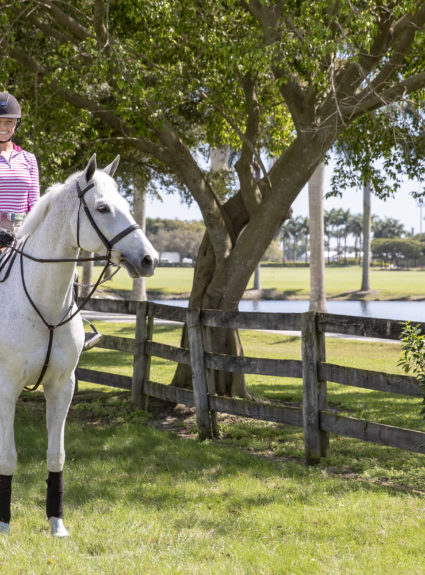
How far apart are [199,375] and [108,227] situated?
4.21 m

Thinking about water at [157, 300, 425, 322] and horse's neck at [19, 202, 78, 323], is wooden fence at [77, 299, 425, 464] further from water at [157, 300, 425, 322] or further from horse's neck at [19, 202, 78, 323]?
water at [157, 300, 425, 322]

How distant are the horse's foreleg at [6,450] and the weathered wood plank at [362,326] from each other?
3.44 m


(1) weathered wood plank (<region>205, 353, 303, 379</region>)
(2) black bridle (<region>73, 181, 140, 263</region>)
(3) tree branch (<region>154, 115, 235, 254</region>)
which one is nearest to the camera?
(2) black bridle (<region>73, 181, 140, 263</region>)

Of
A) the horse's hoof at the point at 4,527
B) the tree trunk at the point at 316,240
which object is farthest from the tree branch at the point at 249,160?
the tree trunk at the point at 316,240

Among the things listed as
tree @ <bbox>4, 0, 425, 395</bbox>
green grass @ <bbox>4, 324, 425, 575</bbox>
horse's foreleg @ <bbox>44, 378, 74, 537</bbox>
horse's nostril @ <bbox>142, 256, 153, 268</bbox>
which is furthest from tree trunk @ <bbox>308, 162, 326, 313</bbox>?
horse's nostril @ <bbox>142, 256, 153, 268</bbox>

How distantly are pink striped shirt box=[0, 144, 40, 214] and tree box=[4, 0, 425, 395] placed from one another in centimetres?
382

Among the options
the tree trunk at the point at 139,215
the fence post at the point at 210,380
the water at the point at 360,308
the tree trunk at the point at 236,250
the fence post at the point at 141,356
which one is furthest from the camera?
the water at the point at 360,308

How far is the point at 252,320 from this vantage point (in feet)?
24.5

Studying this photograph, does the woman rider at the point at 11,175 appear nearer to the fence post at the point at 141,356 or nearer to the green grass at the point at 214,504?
the green grass at the point at 214,504

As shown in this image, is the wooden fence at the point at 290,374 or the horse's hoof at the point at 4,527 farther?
the wooden fence at the point at 290,374

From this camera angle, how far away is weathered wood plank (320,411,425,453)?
19.0 feet

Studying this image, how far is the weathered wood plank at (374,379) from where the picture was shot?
5867mm

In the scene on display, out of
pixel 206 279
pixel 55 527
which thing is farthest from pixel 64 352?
pixel 206 279

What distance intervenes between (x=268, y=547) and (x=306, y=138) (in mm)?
6235
